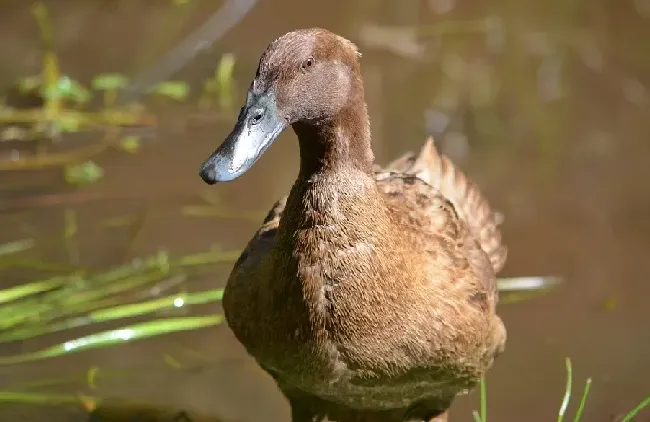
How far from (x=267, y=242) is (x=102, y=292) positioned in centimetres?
88

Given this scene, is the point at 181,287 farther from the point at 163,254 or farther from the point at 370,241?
the point at 370,241

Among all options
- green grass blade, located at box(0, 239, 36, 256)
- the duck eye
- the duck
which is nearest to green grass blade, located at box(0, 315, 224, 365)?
green grass blade, located at box(0, 239, 36, 256)

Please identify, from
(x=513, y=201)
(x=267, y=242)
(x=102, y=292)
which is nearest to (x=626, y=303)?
(x=513, y=201)

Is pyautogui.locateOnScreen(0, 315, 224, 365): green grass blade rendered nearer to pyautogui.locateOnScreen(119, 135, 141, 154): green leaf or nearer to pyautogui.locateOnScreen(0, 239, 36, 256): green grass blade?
pyautogui.locateOnScreen(0, 239, 36, 256): green grass blade

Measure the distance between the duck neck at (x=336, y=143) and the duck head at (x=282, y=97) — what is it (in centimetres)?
4

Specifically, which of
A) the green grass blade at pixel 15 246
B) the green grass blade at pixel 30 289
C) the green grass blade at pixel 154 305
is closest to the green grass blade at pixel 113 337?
the green grass blade at pixel 154 305

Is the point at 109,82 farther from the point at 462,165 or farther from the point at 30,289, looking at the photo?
the point at 462,165

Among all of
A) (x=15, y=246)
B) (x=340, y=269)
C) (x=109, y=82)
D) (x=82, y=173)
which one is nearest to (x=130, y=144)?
(x=82, y=173)

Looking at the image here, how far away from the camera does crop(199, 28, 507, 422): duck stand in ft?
6.02

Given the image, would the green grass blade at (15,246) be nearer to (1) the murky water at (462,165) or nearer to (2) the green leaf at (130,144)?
(1) the murky water at (462,165)

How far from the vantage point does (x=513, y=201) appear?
11.9 ft

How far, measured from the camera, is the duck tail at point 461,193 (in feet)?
9.51

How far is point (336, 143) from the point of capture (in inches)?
77.6

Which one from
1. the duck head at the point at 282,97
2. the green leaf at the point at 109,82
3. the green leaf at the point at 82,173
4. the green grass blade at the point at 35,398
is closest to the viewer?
the duck head at the point at 282,97
